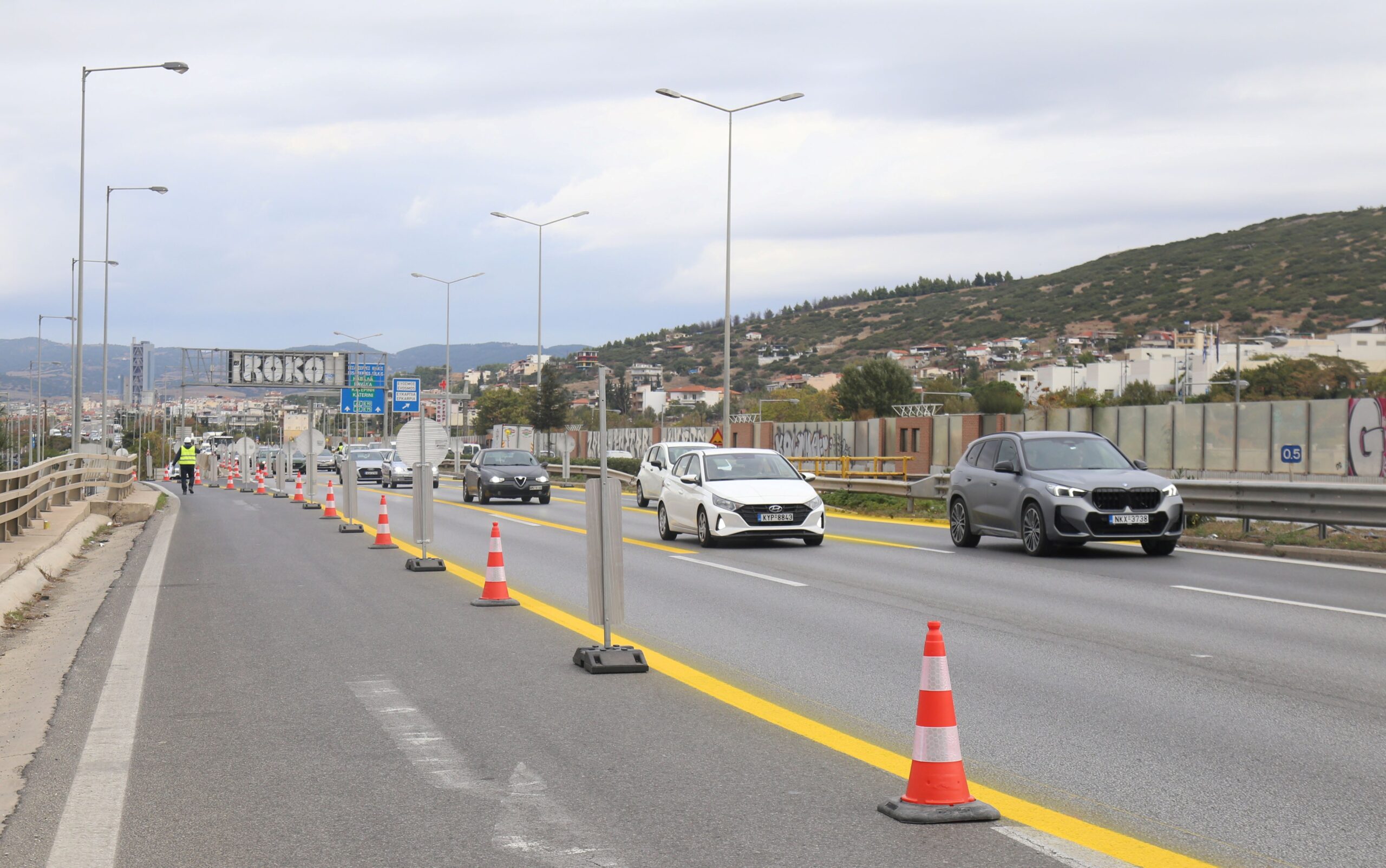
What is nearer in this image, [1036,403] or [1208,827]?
[1208,827]

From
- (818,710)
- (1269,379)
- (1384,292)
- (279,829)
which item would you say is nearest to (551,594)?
(818,710)

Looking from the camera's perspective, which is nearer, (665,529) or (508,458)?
(665,529)

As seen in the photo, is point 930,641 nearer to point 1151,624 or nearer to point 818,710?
point 818,710

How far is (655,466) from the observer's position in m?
31.9

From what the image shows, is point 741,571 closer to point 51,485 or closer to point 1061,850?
point 1061,850

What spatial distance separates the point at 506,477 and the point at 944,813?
2944 cm

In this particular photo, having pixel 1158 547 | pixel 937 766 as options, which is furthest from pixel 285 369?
pixel 937 766

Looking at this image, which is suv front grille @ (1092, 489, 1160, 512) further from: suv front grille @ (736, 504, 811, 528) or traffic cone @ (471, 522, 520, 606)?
traffic cone @ (471, 522, 520, 606)

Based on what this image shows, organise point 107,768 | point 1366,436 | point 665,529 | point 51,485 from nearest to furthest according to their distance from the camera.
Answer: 1. point 107,768
2. point 51,485
3. point 665,529
4. point 1366,436

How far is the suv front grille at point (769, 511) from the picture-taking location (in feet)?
60.4

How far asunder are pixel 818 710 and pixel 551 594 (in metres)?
6.16

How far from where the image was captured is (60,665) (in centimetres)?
873

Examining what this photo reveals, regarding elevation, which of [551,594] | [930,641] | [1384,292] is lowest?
[551,594]

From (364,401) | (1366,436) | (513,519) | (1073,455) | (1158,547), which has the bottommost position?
(513,519)
